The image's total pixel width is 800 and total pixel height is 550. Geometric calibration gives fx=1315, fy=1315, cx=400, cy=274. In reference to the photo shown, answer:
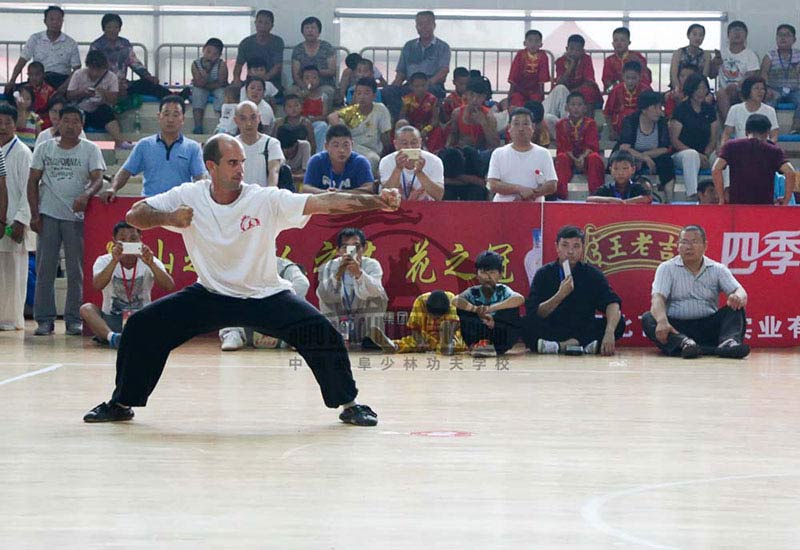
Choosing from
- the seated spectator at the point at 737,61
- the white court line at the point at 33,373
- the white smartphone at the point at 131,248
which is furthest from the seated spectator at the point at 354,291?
the seated spectator at the point at 737,61

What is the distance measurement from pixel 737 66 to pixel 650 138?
8.90 ft

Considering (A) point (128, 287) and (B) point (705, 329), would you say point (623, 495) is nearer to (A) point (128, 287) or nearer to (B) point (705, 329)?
(B) point (705, 329)

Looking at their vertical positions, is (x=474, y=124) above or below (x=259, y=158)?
above

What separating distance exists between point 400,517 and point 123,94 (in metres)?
14.1

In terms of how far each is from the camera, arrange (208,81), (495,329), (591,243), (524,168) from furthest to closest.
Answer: (208,81) → (524,168) → (591,243) → (495,329)

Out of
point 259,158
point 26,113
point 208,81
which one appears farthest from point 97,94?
point 259,158

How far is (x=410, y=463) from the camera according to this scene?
21.4 feet

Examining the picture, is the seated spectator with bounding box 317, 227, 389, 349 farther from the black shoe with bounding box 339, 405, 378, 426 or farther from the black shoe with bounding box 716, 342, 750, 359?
the black shoe with bounding box 339, 405, 378, 426

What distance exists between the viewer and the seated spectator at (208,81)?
60.5ft

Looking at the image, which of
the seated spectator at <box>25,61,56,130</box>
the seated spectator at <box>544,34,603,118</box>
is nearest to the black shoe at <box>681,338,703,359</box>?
the seated spectator at <box>544,34,603,118</box>

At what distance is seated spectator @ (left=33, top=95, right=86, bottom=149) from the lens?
14.5m

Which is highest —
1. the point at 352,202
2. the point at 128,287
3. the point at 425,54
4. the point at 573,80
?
the point at 425,54

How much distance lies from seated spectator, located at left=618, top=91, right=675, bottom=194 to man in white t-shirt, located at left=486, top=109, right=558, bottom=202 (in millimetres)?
3564

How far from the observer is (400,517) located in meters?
5.29
